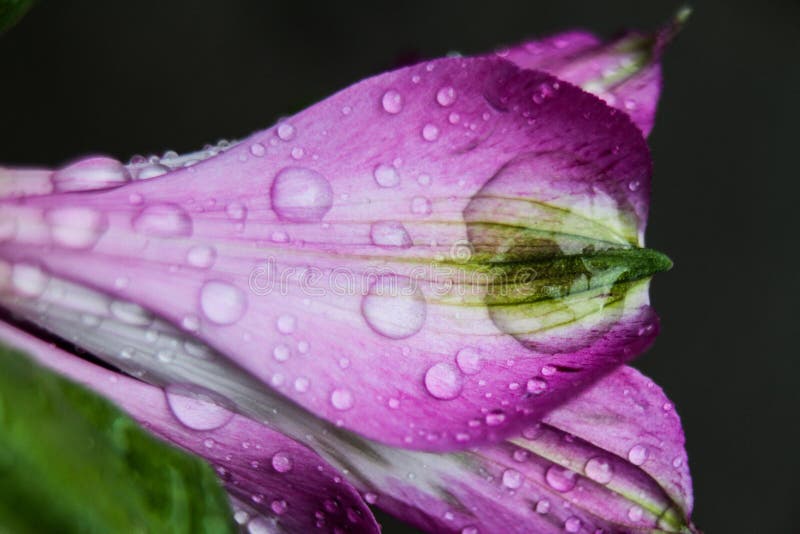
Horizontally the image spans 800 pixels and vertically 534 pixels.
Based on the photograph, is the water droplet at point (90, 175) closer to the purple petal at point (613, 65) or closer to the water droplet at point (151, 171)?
the water droplet at point (151, 171)

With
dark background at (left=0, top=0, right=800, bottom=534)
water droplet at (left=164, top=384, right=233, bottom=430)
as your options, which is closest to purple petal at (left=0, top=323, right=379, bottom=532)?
water droplet at (left=164, top=384, right=233, bottom=430)

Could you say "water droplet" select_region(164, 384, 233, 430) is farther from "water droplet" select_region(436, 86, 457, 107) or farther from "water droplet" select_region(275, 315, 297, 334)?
"water droplet" select_region(436, 86, 457, 107)

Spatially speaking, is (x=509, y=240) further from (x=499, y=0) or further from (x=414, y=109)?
(x=499, y=0)

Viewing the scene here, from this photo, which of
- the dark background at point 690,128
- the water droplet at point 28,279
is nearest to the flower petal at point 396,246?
the water droplet at point 28,279

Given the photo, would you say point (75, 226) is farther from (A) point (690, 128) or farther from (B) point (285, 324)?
(A) point (690, 128)

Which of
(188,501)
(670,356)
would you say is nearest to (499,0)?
(670,356)

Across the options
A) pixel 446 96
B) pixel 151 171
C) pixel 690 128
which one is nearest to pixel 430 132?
pixel 446 96
